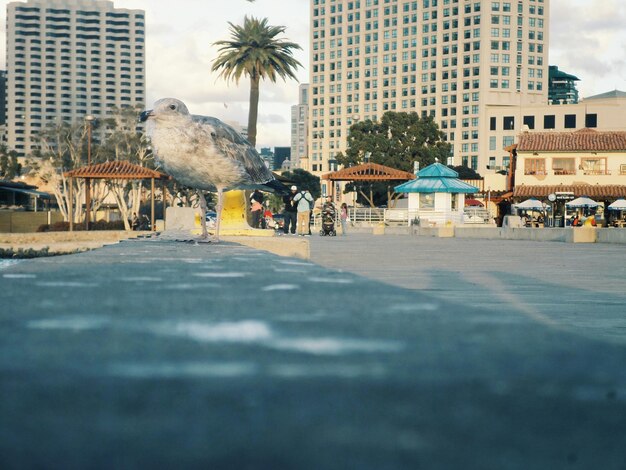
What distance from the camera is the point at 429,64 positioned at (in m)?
149

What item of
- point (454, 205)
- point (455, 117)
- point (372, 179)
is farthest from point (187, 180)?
point (455, 117)

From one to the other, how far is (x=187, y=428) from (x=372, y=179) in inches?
1507

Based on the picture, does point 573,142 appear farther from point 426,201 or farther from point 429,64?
point 429,64

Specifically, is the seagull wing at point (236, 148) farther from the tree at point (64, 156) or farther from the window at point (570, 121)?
the window at point (570, 121)

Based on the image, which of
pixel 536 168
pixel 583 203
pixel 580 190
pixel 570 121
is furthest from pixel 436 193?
pixel 570 121

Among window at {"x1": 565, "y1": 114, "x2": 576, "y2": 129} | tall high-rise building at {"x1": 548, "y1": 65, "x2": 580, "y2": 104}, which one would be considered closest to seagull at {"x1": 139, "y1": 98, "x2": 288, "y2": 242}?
window at {"x1": 565, "y1": 114, "x2": 576, "y2": 129}

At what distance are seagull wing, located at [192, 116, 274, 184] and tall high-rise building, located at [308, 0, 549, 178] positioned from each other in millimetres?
117133

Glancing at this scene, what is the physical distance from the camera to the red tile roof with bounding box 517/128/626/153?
194ft

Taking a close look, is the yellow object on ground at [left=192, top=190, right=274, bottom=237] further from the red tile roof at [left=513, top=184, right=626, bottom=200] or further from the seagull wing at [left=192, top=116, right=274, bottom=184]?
the red tile roof at [left=513, top=184, right=626, bottom=200]

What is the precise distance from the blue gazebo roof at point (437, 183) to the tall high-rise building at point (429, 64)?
8496cm

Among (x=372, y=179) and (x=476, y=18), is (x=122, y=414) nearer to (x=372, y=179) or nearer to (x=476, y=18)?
(x=372, y=179)

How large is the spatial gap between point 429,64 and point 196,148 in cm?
14729

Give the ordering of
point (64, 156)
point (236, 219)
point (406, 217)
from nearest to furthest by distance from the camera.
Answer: point (236, 219) → point (406, 217) → point (64, 156)

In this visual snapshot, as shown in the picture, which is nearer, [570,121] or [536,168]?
[536,168]
